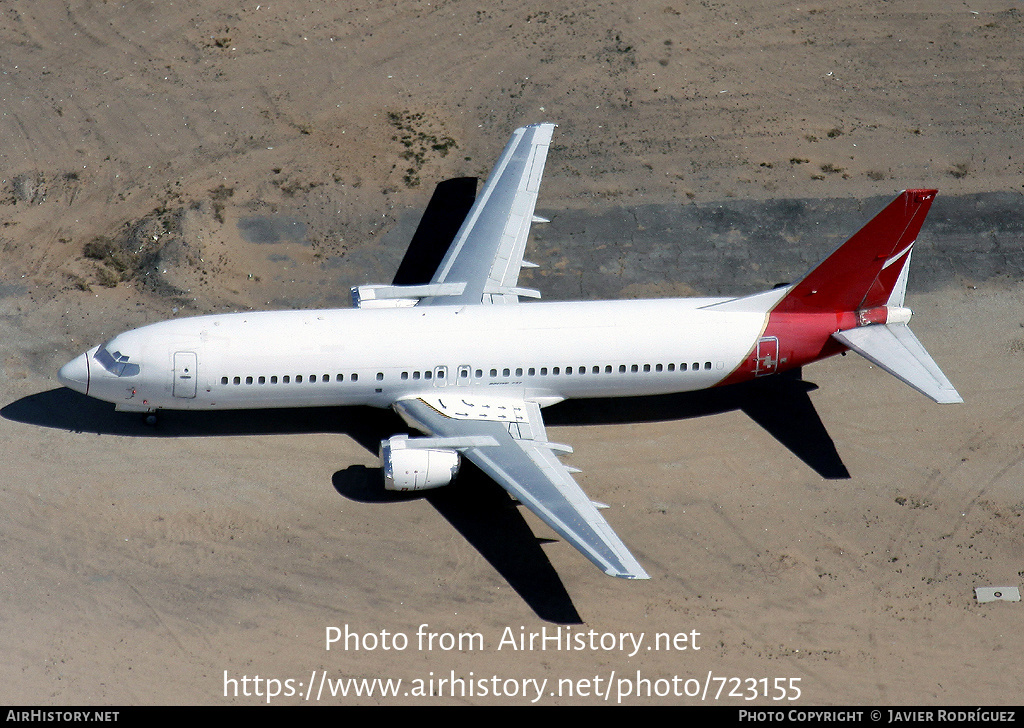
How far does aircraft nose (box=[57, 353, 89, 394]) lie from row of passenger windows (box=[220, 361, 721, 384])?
512 cm

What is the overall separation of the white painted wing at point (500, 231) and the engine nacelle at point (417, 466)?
7212mm

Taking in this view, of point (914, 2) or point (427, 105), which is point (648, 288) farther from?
point (914, 2)

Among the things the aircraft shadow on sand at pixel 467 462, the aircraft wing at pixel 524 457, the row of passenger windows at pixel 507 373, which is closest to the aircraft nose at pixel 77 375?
the aircraft shadow on sand at pixel 467 462

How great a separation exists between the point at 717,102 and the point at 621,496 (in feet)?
72.2

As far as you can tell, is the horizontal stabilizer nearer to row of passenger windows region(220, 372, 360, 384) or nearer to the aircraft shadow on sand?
the aircraft shadow on sand

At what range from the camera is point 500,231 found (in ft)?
137

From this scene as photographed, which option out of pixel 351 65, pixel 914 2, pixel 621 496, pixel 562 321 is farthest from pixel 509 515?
pixel 914 2

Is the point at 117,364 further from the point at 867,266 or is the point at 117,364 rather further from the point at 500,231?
the point at 867,266

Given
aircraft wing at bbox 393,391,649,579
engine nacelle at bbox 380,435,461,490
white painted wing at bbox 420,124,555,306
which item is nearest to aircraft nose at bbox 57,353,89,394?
aircraft wing at bbox 393,391,649,579

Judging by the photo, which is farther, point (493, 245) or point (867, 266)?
point (493, 245)

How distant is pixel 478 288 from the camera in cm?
4050

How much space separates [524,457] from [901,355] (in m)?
14.5

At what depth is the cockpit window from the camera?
3659 centimetres

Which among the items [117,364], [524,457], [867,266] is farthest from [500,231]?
[117,364]
